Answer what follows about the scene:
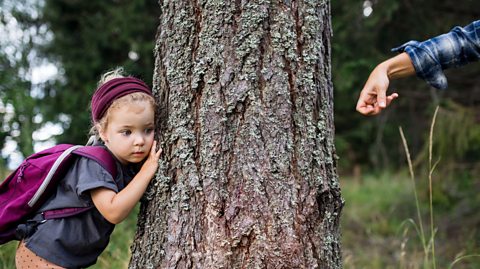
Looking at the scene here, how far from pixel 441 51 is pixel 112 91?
1365 mm

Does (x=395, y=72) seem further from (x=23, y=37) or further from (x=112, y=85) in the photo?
(x=23, y=37)

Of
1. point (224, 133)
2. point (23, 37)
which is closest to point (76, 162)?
point (224, 133)

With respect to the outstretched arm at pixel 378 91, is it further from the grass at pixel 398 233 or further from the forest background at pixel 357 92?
the forest background at pixel 357 92

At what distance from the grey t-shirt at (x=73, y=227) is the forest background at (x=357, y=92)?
1235 millimetres

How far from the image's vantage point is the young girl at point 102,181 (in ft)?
7.44

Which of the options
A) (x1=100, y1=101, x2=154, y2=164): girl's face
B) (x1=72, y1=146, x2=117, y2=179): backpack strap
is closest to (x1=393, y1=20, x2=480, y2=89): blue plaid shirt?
(x1=100, y1=101, x2=154, y2=164): girl's face

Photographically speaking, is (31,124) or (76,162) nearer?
(76,162)

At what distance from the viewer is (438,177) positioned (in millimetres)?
5980

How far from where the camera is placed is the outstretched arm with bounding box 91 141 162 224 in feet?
7.28

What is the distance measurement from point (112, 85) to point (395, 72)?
3.80 ft

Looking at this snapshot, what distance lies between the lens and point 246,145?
7.06ft

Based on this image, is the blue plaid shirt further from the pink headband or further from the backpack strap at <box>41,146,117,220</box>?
the backpack strap at <box>41,146,117,220</box>

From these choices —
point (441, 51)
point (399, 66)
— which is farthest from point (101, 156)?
point (441, 51)

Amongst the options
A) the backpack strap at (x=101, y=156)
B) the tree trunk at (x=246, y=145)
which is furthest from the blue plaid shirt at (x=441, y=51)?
the backpack strap at (x=101, y=156)
